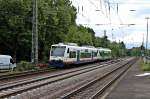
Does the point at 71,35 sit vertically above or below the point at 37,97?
above

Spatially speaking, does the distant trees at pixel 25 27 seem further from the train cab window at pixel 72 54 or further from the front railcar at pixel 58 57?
the front railcar at pixel 58 57

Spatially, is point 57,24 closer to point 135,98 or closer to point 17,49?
point 17,49

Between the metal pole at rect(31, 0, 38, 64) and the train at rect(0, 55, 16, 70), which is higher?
the metal pole at rect(31, 0, 38, 64)

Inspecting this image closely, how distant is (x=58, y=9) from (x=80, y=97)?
195 ft

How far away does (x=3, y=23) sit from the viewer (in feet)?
206

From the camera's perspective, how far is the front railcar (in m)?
51.9

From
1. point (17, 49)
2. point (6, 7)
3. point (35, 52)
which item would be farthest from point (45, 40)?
point (35, 52)

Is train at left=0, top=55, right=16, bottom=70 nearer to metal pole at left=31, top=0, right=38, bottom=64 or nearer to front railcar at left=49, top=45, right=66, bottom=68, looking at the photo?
metal pole at left=31, top=0, right=38, bottom=64

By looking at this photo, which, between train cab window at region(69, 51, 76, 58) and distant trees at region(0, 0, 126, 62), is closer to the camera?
train cab window at region(69, 51, 76, 58)

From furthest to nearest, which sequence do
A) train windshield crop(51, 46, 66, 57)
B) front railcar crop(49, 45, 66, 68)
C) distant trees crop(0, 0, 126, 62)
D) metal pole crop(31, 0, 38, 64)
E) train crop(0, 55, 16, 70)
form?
distant trees crop(0, 0, 126, 62) → train windshield crop(51, 46, 66, 57) → front railcar crop(49, 45, 66, 68) → train crop(0, 55, 16, 70) → metal pole crop(31, 0, 38, 64)

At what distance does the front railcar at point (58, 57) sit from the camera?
170 ft

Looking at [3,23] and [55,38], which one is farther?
[55,38]

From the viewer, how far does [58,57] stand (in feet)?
171

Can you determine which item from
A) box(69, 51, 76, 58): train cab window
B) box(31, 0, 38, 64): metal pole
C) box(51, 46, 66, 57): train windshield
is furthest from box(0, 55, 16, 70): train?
box(69, 51, 76, 58): train cab window
